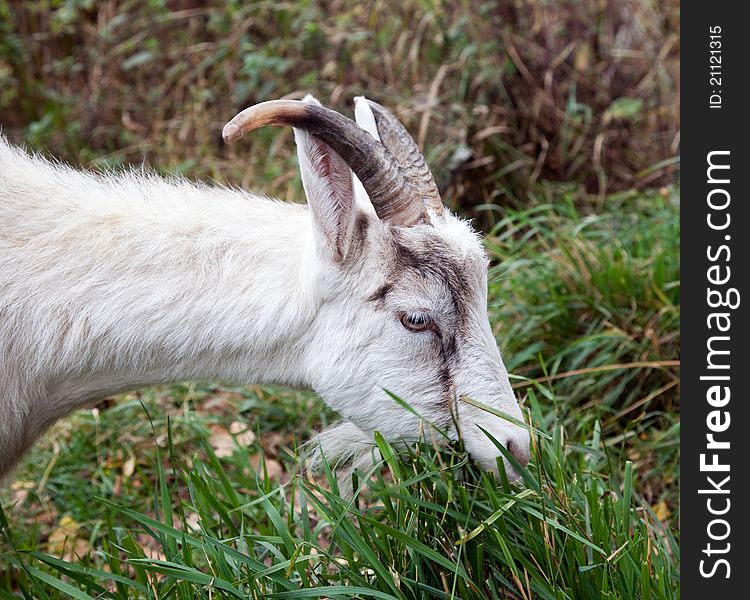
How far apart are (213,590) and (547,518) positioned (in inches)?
40.4

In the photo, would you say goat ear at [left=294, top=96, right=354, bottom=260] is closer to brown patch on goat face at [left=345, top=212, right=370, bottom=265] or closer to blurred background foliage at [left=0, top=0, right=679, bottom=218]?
brown patch on goat face at [left=345, top=212, right=370, bottom=265]

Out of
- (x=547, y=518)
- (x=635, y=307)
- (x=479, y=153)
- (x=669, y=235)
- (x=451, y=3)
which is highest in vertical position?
(x=451, y=3)

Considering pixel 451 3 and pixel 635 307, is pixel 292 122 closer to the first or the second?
pixel 635 307

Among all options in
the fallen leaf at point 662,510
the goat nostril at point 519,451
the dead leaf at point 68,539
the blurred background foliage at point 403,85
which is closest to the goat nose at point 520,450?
the goat nostril at point 519,451

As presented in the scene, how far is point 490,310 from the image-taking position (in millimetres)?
5133

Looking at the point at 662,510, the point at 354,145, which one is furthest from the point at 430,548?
the point at 662,510

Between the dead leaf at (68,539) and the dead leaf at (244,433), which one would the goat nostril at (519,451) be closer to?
the dead leaf at (244,433)

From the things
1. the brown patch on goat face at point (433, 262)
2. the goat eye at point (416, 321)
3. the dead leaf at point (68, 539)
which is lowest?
the dead leaf at point (68, 539)

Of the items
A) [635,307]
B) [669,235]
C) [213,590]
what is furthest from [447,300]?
[669,235]

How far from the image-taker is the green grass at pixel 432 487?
9.72 ft

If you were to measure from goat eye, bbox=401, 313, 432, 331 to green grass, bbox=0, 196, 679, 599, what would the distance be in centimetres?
38

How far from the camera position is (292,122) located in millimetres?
2906

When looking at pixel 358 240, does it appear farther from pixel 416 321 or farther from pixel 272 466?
pixel 272 466

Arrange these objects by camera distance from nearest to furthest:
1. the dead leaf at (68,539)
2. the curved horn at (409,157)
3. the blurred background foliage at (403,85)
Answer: the curved horn at (409,157)
the dead leaf at (68,539)
the blurred background foliage at (403,85)
